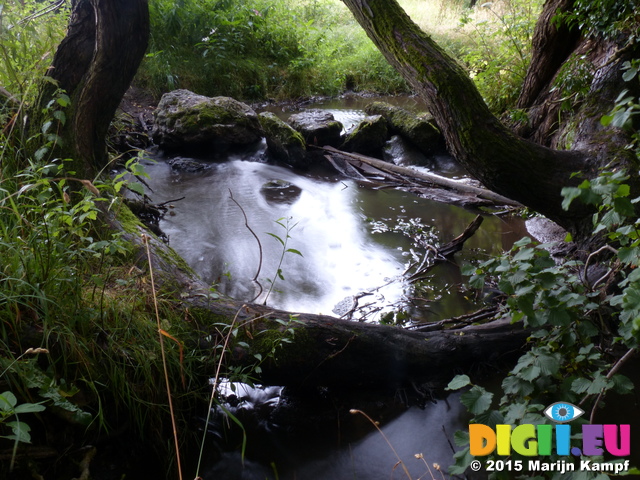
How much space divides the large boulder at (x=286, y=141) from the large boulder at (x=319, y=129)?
0.53 feet

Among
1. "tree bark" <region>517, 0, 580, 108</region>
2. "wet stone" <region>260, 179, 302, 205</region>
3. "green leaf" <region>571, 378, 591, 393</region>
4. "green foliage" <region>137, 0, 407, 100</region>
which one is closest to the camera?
"green leaf" <region>571, 378, 591, 393</region>

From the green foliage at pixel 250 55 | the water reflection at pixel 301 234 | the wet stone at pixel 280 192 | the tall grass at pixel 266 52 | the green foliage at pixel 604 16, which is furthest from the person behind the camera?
the green foliage at pixel 250 55

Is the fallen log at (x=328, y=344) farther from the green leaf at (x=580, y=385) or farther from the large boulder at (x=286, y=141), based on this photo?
the large boulder at (x=286, y=141)

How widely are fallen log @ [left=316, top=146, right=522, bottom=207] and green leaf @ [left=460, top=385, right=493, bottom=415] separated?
339cm

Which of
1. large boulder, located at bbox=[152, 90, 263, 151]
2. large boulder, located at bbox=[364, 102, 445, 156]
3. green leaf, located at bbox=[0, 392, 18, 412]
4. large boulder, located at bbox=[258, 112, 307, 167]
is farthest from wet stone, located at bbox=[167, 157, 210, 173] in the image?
green leaf, located at bbox=[0, 392, 18, 412]

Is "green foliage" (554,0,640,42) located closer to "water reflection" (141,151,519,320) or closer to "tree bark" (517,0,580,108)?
"tree bark" (517,0,580,108)

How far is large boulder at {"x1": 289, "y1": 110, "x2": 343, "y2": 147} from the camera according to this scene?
6.96m

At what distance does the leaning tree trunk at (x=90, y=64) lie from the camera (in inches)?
140

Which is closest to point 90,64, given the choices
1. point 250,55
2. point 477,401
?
point 477,401

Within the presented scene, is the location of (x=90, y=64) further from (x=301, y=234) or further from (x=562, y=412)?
(x=562, y=412)

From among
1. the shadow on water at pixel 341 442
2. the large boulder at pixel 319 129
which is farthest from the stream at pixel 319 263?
the large boulder at pixel 319 129

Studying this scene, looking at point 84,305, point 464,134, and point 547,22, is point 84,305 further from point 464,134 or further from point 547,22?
point 547,22

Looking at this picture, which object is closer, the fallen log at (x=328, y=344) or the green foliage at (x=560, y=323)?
the green foliage at (x=560, y=323)

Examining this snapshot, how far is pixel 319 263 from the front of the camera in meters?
4.42
